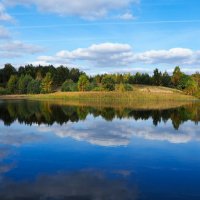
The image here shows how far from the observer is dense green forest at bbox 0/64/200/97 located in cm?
12039

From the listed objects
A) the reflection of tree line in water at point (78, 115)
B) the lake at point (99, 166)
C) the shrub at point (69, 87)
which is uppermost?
the shrub at point (69, 87)

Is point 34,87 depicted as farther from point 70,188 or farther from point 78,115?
point 70,188

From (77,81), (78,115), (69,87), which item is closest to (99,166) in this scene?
(78,115)

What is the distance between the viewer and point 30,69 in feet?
565

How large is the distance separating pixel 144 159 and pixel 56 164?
5017mm

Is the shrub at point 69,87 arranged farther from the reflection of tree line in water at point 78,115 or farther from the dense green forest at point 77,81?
the reflection of tree line in water at point 78,115

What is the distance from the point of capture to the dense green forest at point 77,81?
120387 mm

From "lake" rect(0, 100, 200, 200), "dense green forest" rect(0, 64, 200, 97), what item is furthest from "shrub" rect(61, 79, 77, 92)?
"lake" rect(0, 100, 200, 200)

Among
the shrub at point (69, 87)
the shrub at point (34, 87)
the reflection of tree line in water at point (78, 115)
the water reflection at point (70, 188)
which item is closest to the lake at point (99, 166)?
the water reflection at point (70, 188)

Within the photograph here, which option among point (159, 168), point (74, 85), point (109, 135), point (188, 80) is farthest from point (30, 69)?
point (159, 168)

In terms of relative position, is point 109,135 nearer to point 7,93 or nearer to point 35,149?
point 35,149

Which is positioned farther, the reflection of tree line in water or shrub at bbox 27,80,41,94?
shrub at bbox 27,80,41,94

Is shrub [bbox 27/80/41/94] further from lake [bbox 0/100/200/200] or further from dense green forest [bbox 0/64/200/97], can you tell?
lake [bbox 0/100/200/200]

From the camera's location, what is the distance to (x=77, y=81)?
16725 centimetres
